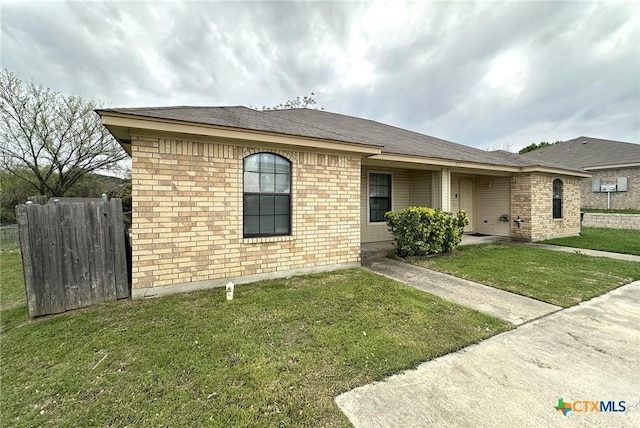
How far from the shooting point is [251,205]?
5191mm

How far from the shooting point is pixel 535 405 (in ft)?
6.86

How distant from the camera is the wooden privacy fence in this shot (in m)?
3.89

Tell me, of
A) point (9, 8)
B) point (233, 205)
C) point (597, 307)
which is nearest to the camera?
point (597, 307)

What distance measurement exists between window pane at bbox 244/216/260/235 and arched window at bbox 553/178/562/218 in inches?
468

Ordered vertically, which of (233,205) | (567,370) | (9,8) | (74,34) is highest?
(74,34)

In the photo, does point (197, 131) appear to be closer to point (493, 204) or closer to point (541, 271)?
point (541, 271)

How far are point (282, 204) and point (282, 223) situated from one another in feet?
1.26

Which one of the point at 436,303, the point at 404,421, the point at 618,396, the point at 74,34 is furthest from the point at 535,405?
the point at 74,34

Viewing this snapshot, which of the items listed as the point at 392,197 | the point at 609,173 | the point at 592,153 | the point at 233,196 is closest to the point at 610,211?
the point at 609,173

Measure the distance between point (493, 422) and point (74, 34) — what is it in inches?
577

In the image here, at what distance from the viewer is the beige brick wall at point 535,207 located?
32.7 feet

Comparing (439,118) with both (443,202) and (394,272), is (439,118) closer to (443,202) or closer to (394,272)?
(443,202)

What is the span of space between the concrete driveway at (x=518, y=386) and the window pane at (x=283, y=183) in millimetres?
3832

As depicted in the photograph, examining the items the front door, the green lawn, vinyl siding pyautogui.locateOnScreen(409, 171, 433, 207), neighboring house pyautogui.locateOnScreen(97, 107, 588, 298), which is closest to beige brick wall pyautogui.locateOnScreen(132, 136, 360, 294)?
neighboring house pyautogui.locateOnScreen(97, 107, 588, 298)
